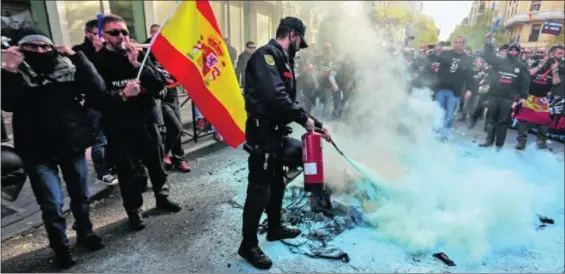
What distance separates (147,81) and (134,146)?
665mm

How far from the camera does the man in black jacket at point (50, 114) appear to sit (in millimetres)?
2451

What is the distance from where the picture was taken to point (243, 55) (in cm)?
812

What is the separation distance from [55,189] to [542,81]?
29.7ft

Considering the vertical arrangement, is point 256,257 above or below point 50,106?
below

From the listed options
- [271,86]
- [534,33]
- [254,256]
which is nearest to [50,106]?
[271,86]

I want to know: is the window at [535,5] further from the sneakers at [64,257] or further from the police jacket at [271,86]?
the sneakers at [64,257]

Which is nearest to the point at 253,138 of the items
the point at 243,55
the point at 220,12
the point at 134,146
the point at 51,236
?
the point at 134,146

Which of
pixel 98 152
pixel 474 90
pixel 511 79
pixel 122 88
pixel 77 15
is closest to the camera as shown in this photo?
Answer: pixel 122 88

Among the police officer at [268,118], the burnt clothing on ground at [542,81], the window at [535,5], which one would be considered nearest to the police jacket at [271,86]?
the police officer at [268,118]

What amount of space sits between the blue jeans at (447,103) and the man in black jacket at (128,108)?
6374 millimetres

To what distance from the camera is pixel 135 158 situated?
3275 millimetres

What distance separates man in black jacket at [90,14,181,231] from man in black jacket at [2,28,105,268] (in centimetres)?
27

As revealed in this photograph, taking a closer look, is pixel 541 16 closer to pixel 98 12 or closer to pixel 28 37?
pixel 98 12

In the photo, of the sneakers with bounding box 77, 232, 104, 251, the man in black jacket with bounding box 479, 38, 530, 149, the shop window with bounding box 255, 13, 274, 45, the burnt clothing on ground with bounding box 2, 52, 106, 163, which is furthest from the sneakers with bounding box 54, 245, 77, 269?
the shop window with bounding box 255, 13, 274, 45
